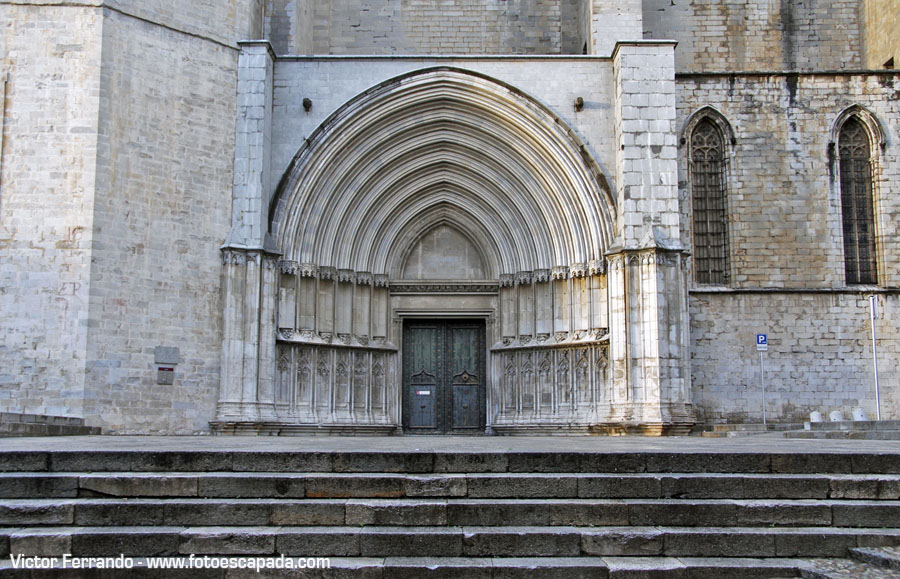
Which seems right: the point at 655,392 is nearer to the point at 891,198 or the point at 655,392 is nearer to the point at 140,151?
the point at 891,198

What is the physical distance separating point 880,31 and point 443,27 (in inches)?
333

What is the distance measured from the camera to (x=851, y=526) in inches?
213

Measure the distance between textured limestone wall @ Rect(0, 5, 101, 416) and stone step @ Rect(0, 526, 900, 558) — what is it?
715 centimetres

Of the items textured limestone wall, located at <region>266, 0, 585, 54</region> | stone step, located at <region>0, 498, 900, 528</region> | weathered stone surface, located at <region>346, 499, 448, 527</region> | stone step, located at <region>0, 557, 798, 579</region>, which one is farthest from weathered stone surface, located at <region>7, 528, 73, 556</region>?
textured limestone wall, located at <region>266, 0, 585, 54</region>

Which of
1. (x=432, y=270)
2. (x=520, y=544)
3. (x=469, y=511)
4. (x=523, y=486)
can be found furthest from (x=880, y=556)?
(x=432, y=270)

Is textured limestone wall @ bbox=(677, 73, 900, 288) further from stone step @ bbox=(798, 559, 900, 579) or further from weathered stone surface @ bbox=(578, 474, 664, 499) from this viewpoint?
stone step @ bbox=(798, 559, 900, 579)

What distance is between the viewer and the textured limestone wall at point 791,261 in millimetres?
14453

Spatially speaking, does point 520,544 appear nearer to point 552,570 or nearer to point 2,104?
point 552,570

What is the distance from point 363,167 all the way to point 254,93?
83.9 inches

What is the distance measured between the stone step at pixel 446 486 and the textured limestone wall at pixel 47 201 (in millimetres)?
6502

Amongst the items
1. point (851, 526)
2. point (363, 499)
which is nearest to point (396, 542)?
point (363, 499)

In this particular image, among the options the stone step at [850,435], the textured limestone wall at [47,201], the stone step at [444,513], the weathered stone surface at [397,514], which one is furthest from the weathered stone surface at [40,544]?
the stone step at [850,435]

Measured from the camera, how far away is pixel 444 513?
5.39 metres

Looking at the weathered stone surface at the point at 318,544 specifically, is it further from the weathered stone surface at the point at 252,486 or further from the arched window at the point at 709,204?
the arched window at the point at 709,204
